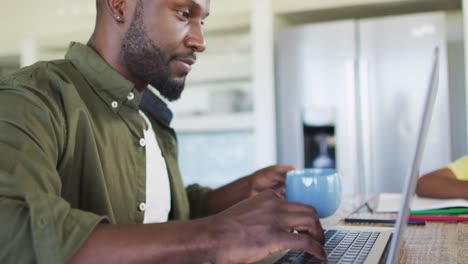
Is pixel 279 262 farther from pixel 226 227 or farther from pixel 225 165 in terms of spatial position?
pixel 225 165

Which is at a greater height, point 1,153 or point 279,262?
point 1,153

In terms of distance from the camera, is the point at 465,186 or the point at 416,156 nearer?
the point at 416,156

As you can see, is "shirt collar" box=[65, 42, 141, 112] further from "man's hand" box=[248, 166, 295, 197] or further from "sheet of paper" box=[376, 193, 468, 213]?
"sheet of paper" box=[376, 193, 468, 213]

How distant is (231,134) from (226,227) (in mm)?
2930

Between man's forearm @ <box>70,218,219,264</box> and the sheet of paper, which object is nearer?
man's forearm @ <box>70,218,219,264</box>

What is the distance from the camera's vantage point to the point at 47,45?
3.42 metres

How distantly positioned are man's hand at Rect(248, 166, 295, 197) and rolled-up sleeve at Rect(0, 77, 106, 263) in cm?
60

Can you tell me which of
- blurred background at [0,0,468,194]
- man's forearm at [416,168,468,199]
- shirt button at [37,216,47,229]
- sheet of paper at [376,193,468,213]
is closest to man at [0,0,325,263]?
shirt button at [37,216,47,229]

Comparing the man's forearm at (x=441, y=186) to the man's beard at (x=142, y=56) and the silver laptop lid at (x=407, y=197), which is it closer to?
the man's beard at (x=142, y=56)

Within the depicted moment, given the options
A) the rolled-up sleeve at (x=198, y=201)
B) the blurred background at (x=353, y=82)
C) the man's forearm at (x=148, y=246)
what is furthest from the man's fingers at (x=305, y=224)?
the blurred background at (x=353, y=82)

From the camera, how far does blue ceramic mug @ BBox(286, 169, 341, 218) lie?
35.0 inches

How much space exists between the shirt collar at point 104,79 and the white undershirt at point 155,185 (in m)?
0.16

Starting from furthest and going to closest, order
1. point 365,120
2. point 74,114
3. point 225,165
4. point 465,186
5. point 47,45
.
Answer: point 225,165
point 47,45
point 365,120
point 465,186
point 74,114

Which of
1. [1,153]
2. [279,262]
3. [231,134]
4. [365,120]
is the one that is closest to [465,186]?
[279,262]
